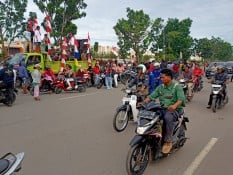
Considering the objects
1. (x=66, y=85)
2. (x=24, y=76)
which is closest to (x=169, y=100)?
(x=66, y=85)

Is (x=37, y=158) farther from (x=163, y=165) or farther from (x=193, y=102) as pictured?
(x=193, y=102)

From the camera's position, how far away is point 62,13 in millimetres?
30594

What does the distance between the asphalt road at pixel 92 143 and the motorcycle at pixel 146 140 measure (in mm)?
188

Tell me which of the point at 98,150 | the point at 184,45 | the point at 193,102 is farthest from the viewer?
the point at 184,45

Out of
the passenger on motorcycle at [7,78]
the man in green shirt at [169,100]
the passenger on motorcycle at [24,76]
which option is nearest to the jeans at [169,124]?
the man in green shirt at [169,100]

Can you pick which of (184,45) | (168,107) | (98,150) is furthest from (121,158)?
(184,45)

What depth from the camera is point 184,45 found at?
190ft

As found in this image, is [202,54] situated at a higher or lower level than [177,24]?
lower

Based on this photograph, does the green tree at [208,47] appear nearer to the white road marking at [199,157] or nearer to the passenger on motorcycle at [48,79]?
the passenger on motorcycle at [48,79]

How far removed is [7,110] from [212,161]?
770cm

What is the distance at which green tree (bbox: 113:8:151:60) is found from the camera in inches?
1822

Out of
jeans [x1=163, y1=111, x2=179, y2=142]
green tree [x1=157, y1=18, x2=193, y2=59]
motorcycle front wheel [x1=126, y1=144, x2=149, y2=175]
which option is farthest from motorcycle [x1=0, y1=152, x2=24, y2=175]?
green tree [x1=157, y1=18, x2=193, y2=59]

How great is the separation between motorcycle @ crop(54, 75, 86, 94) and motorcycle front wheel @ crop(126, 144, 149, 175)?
12.1 meters

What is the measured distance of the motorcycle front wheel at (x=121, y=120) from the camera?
26.0ft
